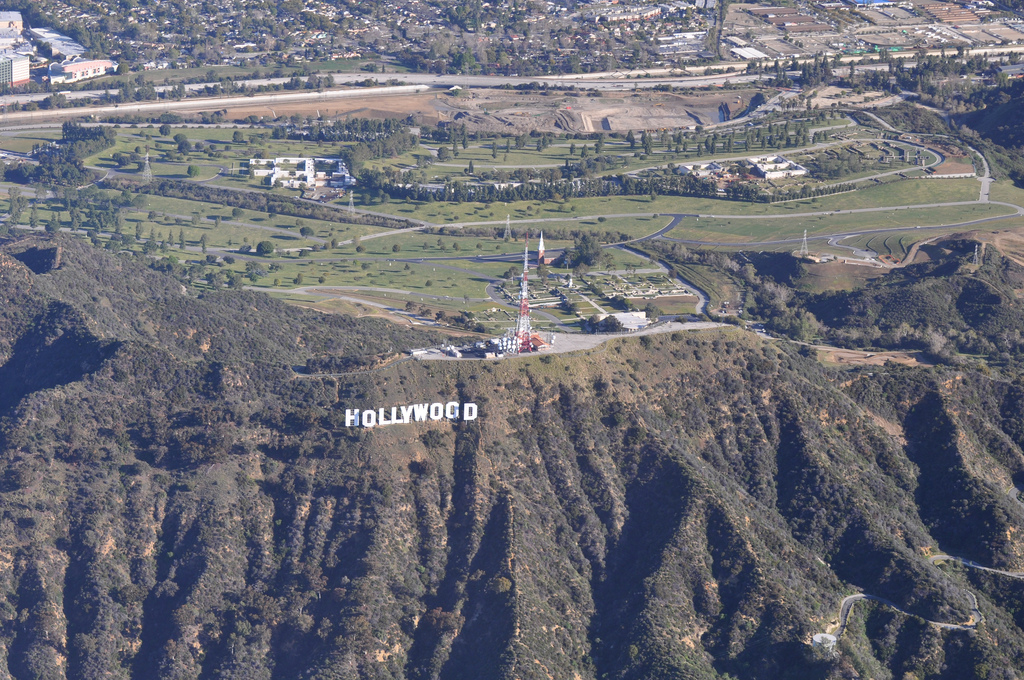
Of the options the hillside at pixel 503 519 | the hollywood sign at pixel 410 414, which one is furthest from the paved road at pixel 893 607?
the hollywood sign at pixel 410 414

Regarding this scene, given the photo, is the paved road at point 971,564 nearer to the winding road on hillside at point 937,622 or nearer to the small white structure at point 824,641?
the winding road on hillside at point 937,622

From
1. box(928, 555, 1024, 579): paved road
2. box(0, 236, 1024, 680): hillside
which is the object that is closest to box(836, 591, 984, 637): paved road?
A: box(0, 236, 1024, 680): hillside

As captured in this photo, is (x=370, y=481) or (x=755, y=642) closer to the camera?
(x=755, y=642)

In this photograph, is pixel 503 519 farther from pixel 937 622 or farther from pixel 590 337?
pixel 937 622

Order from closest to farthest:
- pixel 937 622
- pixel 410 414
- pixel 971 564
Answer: pixel 937 622
pixel 971 564
pixel 410 414

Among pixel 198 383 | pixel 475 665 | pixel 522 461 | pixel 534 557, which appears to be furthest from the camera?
pixel 198 383

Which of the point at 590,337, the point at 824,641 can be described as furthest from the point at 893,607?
the point at 590,337

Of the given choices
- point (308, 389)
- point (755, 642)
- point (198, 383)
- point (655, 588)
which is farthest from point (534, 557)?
point (198, 383)

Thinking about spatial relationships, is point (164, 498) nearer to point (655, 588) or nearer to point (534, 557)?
point (534, 557)
